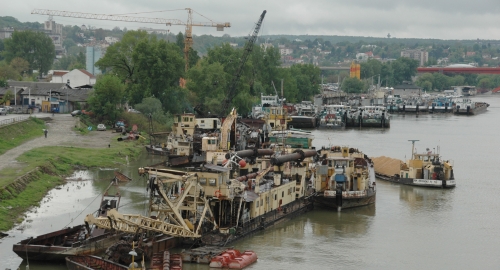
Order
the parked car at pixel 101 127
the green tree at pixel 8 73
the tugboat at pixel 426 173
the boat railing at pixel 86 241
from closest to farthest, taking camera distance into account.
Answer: the boat railing at pixel 86 241
the tugboat at pixel 426 173
the parked car at pixel 101 127
the green tree at pixel 8 73

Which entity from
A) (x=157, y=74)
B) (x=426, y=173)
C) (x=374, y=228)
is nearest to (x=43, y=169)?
(x=374, y=228)

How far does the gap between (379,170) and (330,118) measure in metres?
46.8

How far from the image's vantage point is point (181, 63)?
3521 inches

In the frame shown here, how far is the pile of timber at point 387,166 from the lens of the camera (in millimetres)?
56375

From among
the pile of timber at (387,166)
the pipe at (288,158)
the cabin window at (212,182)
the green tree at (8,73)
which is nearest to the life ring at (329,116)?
the green tree at (8,73)

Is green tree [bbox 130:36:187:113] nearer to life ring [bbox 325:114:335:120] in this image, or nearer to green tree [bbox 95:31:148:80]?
green tree [bbox 95:31:148:80]

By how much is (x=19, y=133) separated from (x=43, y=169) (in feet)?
49.7

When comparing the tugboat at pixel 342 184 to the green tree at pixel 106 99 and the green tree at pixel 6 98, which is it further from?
the green tree at pixel 6 98

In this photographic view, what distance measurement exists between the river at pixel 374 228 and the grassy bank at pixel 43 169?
29.0 inches

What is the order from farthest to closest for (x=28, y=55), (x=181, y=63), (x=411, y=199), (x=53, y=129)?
(x=28, y=55)
(x=181, y=63)
(x=53, y=129)
(x=411, y=199)

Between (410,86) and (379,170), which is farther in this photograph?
(410,86)

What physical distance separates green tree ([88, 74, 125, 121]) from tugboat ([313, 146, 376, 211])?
3681 cm

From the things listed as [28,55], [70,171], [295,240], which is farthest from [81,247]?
[28,55]

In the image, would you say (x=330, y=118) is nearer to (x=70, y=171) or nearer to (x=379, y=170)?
(x=379, y=170)
